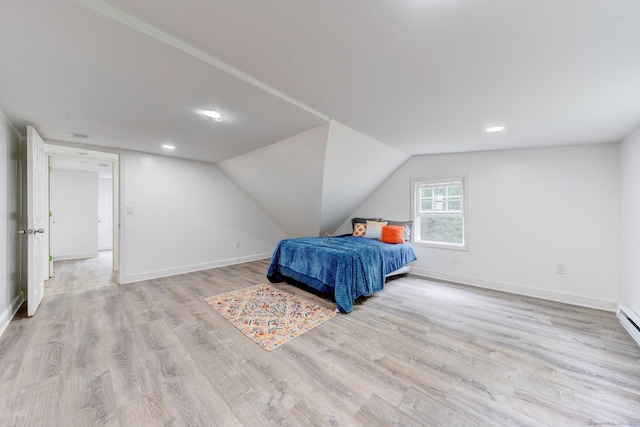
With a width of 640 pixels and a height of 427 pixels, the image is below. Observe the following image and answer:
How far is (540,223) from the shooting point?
3342 millimetres

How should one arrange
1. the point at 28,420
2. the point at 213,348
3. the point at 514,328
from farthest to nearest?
the point at 514,328 < the point at 213,348 < the point at 28,420

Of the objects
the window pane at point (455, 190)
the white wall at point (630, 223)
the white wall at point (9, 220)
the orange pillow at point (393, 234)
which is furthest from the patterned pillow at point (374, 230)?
the white wall at point (9, 220)

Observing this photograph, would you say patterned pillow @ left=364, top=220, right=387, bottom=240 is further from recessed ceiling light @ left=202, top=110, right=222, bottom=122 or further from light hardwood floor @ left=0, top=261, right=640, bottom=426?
recessed ceiling light @ left=202, top=110, right=222, bottom=122

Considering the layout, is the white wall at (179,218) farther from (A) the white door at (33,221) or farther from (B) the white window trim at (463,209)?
(B) the white window trim at (463,209)

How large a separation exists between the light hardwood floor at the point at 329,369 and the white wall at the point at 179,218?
125 cm

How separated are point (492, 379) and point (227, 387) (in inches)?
73.4

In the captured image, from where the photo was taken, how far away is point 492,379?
171cm

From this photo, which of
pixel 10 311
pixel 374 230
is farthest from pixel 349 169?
pixel 10 311

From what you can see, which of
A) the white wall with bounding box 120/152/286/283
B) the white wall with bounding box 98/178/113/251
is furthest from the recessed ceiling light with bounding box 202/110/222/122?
the white wall with bounding box 98/178/113/251

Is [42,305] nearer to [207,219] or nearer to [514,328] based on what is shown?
[207,219]

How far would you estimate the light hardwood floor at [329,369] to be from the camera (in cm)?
141

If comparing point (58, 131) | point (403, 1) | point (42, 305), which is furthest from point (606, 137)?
point (42, 305)

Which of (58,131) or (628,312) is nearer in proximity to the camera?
(628,312)

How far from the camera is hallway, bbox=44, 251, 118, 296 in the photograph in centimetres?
361
